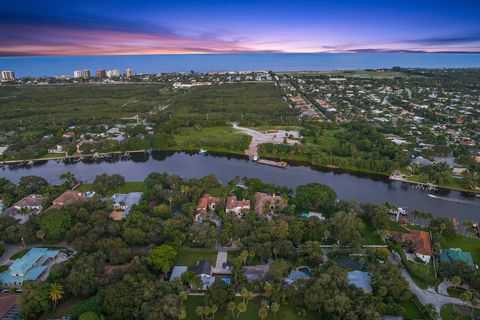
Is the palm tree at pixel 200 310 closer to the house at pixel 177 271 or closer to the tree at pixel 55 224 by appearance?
the house at pixel 177 271

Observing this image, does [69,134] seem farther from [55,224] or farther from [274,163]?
[274,163]

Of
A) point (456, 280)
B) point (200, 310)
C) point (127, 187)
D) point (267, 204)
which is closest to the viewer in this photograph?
point (200, 310)

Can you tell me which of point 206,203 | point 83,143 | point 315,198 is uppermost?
point 83,143

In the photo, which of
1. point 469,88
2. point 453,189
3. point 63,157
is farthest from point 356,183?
point 469,88

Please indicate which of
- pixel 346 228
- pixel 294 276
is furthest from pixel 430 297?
pixel 294 276

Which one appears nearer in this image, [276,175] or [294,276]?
[294,276]

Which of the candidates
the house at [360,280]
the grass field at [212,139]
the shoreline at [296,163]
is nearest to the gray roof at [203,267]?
the house at [360,280]

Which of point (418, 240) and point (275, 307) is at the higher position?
point (418, 240)

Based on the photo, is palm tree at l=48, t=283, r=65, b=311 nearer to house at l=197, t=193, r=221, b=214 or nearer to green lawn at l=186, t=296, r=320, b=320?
green lawn at l=186, t=296, r=320, b=320
